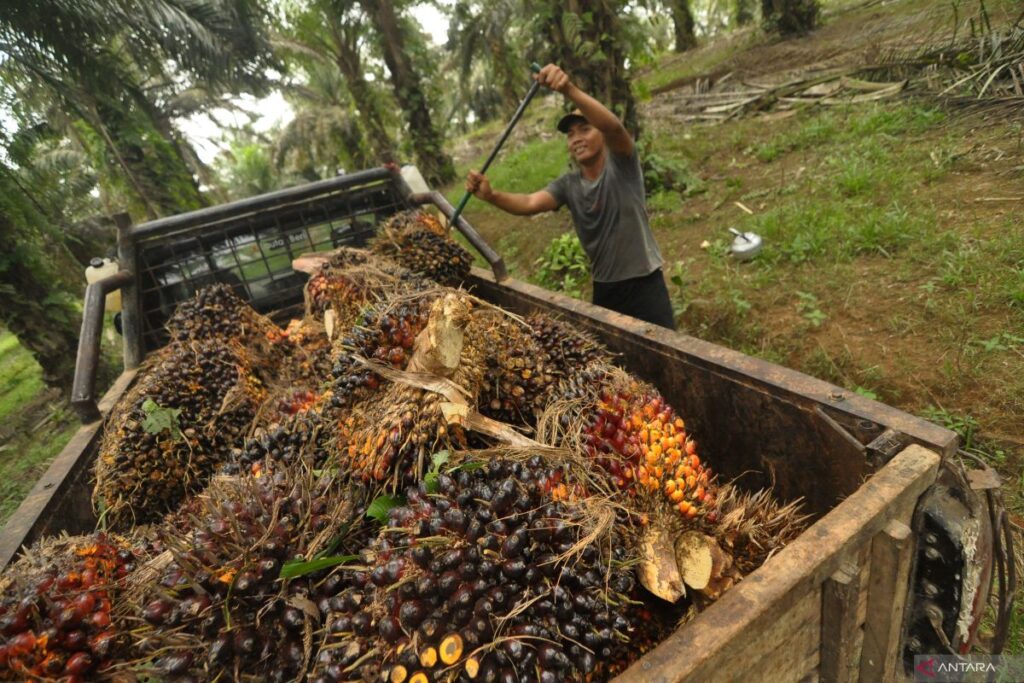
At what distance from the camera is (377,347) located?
70.9 inches

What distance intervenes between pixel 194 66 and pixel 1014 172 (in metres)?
10.2

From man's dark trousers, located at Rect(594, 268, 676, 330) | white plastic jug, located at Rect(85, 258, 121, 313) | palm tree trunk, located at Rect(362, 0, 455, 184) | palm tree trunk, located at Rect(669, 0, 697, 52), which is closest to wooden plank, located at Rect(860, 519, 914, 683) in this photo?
man's dark trousers, located at Rect(594, 268, 676, 330)

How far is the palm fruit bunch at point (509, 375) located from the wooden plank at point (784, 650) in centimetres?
88

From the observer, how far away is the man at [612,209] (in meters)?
3.12

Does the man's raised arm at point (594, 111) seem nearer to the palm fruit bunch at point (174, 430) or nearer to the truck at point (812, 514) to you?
the truck at point (812, 514)

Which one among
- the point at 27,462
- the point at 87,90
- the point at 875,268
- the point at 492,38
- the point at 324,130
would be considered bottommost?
the point at 27,462

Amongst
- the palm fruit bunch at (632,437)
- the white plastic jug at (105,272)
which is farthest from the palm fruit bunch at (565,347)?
the white plastic jug at (105,272)

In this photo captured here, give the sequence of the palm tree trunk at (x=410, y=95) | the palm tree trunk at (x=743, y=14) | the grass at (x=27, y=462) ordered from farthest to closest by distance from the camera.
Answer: the palm tree trunk at (x=743, y=14), the palm tree trunk at (x=410, y=95), the grass at (x=27, y=462)

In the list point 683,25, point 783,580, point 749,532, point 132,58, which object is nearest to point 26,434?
point 132,58

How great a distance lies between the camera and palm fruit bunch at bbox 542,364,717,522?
1397 millimetres

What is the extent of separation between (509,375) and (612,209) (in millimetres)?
1733

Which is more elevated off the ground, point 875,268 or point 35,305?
point 35,305

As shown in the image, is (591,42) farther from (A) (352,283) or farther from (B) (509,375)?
(B) (509,375)

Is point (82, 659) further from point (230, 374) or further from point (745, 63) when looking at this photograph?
point (745, 63)
